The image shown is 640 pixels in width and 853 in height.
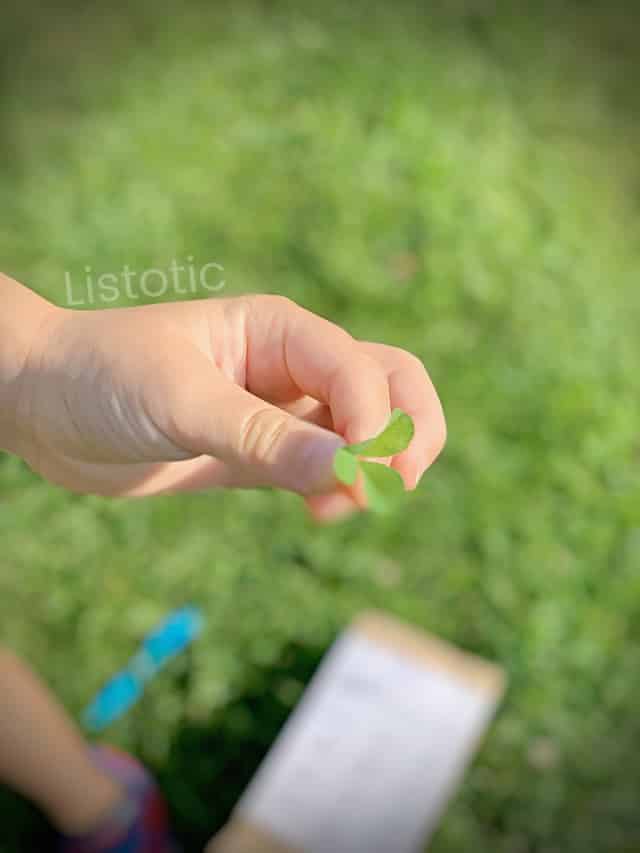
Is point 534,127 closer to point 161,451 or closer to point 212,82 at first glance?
point 212,82

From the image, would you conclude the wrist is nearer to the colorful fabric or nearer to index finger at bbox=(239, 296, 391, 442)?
index finger at bbox=(239, 296, 391, 442)

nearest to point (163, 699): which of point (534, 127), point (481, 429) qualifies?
point (481, 429)

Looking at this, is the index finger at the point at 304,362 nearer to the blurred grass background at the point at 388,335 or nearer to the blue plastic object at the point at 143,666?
the blurred grass background at the point at 388,335

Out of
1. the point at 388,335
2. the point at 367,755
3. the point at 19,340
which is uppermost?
the point at 19,340

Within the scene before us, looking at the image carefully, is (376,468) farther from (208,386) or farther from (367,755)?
(367,755)

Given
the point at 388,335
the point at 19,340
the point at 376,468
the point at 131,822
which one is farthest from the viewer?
the point at 131,822

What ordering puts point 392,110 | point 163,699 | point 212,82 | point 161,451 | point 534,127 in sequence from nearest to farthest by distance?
point 161,451, point 212,82, point 392,110, point 534,127, point 163,699

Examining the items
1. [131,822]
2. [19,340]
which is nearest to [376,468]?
[19,340]
